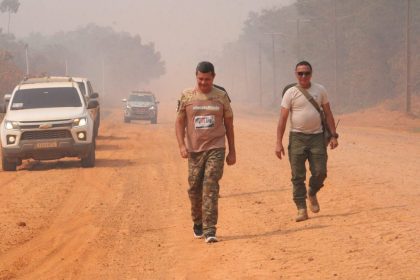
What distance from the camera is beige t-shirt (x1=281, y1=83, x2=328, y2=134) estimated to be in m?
10.0

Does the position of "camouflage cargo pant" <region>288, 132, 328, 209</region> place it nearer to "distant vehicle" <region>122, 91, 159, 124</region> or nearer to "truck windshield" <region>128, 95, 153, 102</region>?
"distant vehicle" <region>122, 91, 159, 124</region>

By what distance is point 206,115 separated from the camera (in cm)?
905

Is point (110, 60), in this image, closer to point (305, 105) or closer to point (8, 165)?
point (8, 165)

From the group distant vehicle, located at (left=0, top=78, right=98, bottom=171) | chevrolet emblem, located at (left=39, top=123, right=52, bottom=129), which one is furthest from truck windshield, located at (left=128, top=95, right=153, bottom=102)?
chevrolet emblem, located at (left=39, top=123, right=52, bottom=129)

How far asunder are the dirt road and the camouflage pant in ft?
0.99

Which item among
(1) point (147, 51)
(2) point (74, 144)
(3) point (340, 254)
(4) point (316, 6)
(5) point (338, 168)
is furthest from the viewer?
(1) point (147, 51)

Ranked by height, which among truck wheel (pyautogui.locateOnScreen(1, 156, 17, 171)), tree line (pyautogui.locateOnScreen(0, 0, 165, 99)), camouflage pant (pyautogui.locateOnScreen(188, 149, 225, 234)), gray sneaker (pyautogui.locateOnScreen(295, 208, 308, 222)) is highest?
camouflage pant (pyautogui.locateOnScreen(188, 149, 225, 234))

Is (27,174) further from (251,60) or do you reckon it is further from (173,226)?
(251,60)

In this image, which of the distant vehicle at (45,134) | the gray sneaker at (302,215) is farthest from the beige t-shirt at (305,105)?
the distant vehicle at (45,134)

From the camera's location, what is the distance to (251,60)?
142375 millimetres

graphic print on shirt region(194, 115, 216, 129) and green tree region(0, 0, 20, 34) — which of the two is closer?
graphic print on shirt region(194, 115, 216, 129)

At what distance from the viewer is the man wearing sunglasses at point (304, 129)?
1000cm

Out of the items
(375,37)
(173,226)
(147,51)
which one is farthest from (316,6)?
(147,51)

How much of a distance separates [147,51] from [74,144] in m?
149
